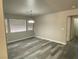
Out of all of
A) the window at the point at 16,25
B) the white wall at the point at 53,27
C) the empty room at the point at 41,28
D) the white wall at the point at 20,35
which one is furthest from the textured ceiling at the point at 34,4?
the white wall at the point at 20,35

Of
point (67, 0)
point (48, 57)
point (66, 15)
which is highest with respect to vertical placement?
point (67, 0)

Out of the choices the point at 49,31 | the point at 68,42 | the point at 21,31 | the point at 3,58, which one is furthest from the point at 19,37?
the point at 3,58

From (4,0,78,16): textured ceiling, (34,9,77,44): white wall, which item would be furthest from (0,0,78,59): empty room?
(4,0,78,16): textured ceiling

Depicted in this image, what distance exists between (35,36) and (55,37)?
914 millimetres

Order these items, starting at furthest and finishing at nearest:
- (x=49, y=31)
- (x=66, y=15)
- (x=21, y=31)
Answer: (x=49, y=31)
(x=21, y=31)
(x=66, y=15)

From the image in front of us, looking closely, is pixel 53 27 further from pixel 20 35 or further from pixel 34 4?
pixel 34 4

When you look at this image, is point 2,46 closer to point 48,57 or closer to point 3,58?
point 3,58

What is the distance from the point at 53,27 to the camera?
3311 millimetres

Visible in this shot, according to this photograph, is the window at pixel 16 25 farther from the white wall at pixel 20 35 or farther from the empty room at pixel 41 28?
the white wall at pixel 20 35

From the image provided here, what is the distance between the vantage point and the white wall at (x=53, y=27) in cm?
292

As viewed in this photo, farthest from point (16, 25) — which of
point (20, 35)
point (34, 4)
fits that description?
point (34, 4)

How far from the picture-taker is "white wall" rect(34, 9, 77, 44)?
9.58 feet

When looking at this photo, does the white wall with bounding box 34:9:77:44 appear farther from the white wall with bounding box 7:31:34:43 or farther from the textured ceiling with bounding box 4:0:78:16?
the textured ceiling with bounding box 4:0:78:16

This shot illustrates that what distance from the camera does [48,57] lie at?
1.84 metres
